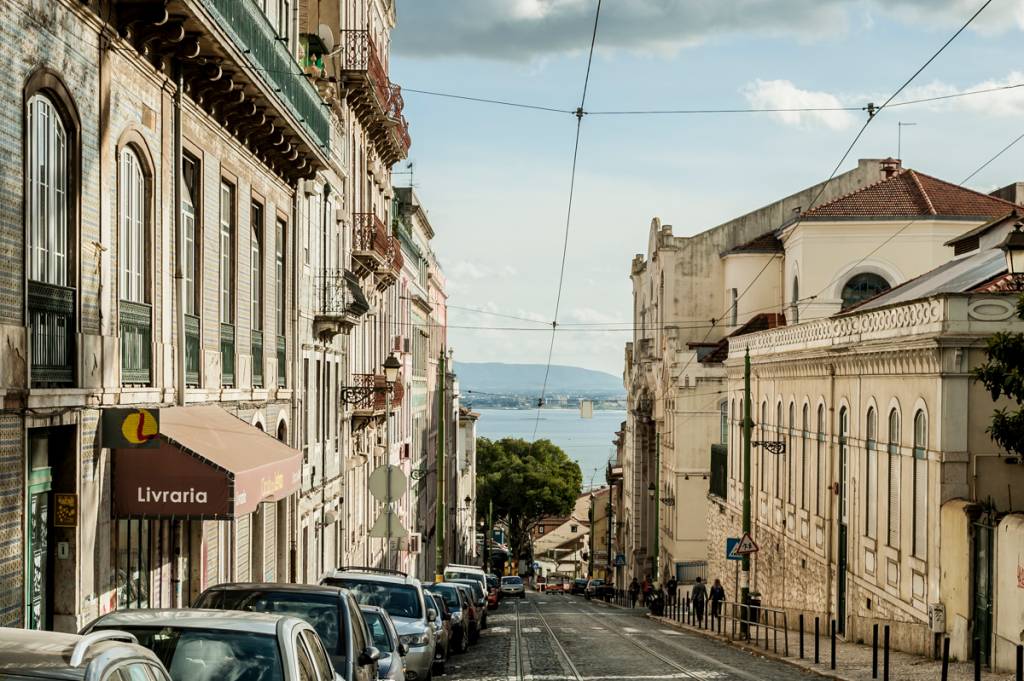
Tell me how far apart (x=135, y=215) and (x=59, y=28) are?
3.34 m

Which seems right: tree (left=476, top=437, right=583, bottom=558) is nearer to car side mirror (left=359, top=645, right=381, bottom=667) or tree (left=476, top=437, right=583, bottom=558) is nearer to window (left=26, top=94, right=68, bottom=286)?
window (left=26, top=94, right=68, bottom=286)

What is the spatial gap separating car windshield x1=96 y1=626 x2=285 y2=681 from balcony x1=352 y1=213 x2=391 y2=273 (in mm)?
27418

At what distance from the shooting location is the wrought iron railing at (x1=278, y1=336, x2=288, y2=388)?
25750 millimetres

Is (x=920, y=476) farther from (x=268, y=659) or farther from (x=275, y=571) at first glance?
(x=268, y=659)

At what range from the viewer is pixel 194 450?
15.1m

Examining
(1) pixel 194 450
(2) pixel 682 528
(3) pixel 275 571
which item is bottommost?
(2) pixel 682 528

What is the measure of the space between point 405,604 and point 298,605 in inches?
275

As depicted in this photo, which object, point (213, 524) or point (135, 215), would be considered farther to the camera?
point (213, 524)

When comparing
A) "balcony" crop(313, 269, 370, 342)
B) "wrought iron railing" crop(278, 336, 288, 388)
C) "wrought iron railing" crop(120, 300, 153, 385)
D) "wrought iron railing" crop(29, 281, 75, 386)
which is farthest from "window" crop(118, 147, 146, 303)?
"balcony" crop(313, 269, 370, 342)

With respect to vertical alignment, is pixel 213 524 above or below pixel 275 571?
above

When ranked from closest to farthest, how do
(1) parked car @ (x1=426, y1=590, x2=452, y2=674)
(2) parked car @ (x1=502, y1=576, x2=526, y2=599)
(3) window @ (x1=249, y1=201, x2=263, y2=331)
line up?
(1) parked car @ (x1=426, y1=590, x2=452, y2=674) → (3) window @ (x1=249, y1=201, x2=263, y2=331) → (2) parked car @ (x1=502, y1=576, x2=526, y2=599)

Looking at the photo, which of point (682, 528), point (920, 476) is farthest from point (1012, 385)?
point (682, 528)

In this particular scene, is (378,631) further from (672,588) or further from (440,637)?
(672,588)

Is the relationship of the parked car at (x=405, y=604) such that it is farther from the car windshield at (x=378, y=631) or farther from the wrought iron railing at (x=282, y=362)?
the wrought iron railing at (x=282, y=362)
